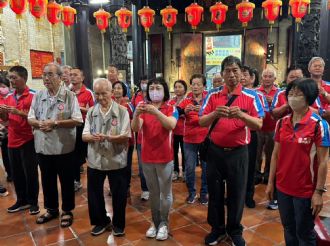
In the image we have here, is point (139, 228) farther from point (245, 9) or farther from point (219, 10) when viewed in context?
point (219, 10)

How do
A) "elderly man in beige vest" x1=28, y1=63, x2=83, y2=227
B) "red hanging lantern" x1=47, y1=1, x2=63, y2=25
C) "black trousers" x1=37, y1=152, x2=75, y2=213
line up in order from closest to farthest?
1. "elderly man in beige vest" x1=28, y1=63, x2=83, y2=227
2. "black trousers" x1=37, y1=152, x2=75, y2=213
3. "red hanging lantern" x1=47, y1=1, x2=63, y2=25

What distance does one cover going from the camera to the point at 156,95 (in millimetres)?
2938

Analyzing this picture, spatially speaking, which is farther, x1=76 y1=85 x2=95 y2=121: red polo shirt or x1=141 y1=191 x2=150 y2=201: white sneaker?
x1=76 y1=85 x2=95 y2=121: red polo shirt

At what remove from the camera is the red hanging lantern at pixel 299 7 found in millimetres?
6883

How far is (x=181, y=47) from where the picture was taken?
13008 mm

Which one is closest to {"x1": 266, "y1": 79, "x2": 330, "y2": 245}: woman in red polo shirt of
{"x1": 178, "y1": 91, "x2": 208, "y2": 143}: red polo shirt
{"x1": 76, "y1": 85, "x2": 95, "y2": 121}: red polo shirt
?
{"x1": 178, "y1": 91, "x2": 208, "y2": 143}: red polo shirt

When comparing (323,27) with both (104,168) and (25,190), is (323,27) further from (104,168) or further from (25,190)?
(25,190)

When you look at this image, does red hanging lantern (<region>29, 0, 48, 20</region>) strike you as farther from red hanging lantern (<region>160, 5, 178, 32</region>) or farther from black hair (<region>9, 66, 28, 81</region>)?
black hair (<region>9, 66, 28, 81</region>)

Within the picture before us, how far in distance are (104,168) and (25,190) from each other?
1.63m

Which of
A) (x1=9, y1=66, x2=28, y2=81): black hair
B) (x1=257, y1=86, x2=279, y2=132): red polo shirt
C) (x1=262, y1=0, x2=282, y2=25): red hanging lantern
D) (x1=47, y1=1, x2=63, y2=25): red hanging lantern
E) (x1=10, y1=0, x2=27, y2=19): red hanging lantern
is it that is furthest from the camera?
(x1=262, y1=0, x2=282, y2=25): red hanging lantern

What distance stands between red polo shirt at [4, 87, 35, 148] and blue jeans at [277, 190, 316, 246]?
2910 millimetres

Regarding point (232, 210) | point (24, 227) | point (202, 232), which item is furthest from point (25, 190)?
point (232, 210)

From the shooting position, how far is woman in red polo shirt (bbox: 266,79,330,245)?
2065 mm

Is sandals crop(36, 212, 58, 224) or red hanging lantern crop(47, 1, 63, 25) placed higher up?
red hanging lantern crop(47, 1, 63, 25)
